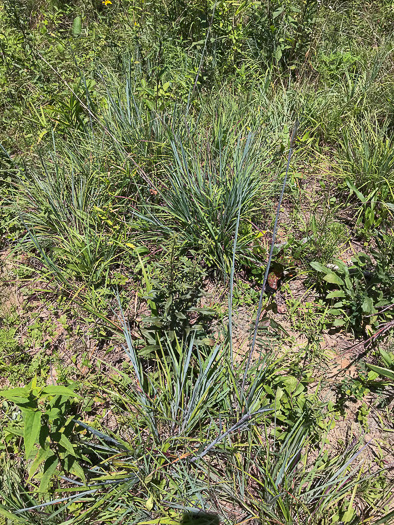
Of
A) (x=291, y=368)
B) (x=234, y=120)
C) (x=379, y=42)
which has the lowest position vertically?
(x=291, y=368)

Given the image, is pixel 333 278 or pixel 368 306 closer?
pixel 368 306

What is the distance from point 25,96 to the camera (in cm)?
325

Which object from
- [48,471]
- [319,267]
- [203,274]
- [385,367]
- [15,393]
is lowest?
[385,367]

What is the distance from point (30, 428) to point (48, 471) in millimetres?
335

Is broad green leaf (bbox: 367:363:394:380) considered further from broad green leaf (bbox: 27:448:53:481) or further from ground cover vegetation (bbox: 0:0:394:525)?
broad green leaf (bbox: 27:448:53:481)

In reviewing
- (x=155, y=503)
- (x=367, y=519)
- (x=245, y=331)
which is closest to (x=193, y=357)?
(x=245, y=331)

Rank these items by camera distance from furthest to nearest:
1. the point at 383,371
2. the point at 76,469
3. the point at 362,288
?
1. the point at 362,288
2. the point at 383,371
3. the point at 76,469

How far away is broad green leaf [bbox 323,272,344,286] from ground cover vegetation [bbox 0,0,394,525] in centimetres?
3

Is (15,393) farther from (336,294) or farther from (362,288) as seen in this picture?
(362,288)

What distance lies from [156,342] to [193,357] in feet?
0.65

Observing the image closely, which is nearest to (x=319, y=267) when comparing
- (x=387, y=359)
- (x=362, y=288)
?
(x=362, y=288)

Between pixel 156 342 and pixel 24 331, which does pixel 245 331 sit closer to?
pixel 156 342

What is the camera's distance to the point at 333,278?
2117 millimetres

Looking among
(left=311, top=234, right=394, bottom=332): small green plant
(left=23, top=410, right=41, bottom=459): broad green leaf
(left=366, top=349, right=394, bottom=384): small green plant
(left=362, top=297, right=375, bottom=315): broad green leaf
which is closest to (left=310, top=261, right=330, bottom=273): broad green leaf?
(left=311, top=234, right=394, bottom=332): small green plant
